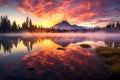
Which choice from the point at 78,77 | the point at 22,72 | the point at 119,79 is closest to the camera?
the point at 119,79

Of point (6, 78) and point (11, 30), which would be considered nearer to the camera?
point (6, 78)

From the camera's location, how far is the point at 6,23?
189 metres

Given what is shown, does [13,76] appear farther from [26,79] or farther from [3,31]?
[3,31]

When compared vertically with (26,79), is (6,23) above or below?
above

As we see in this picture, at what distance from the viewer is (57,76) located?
1916 centimetres

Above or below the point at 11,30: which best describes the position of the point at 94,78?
below

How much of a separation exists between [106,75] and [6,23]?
187601 mm

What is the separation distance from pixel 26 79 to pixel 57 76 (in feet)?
13.2

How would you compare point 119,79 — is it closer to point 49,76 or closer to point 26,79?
point 49,76

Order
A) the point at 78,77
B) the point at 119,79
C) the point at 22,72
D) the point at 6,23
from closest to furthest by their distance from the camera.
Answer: the point at 119,79, the point at 78,77, the point at 22,72, the point at 6,23

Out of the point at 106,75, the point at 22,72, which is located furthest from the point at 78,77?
the point at 22,72

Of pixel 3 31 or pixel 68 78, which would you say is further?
pixel 3 31

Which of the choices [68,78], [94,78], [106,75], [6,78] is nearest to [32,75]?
[6,78]

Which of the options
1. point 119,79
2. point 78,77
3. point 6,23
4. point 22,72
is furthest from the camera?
point 6,23
